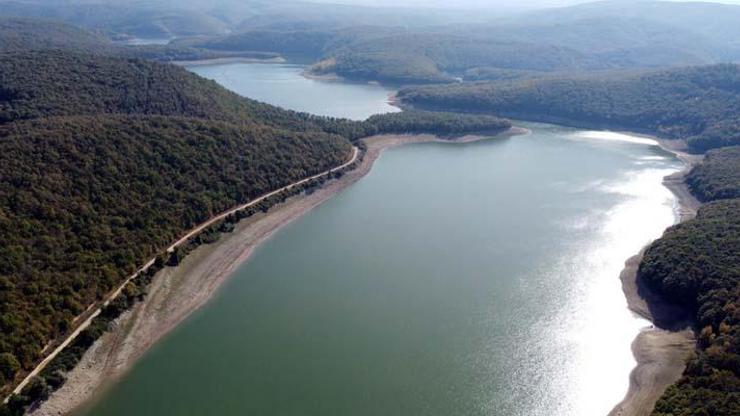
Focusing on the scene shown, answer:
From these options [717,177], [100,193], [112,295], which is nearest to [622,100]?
[717,177]

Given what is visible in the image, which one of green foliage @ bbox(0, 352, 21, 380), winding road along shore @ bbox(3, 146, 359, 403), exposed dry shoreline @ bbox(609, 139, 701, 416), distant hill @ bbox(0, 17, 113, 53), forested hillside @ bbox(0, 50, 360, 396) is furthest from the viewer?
distant hill @ bbox(0, 17, 113, 53)

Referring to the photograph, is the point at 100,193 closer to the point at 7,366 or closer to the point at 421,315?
the point at 7,366

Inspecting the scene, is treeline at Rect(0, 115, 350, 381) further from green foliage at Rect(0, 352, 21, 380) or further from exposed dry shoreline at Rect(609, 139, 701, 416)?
exposed dry shoreline at Rect(609, 139, 701, 416)

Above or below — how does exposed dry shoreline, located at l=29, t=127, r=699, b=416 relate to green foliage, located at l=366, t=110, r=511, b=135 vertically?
below

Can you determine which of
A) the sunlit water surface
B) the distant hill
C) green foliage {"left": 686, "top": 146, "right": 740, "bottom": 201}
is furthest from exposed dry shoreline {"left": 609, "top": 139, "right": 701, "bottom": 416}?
the distant hill

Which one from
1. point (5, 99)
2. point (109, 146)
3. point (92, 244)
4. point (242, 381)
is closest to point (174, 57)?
point (5, 99)

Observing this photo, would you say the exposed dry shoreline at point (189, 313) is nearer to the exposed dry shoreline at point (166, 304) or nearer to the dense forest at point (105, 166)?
the exposed dry shoreline at point (166, 304)

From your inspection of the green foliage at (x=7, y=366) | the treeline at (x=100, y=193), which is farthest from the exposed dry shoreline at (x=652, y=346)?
the treeline at (x=100, y=193)
